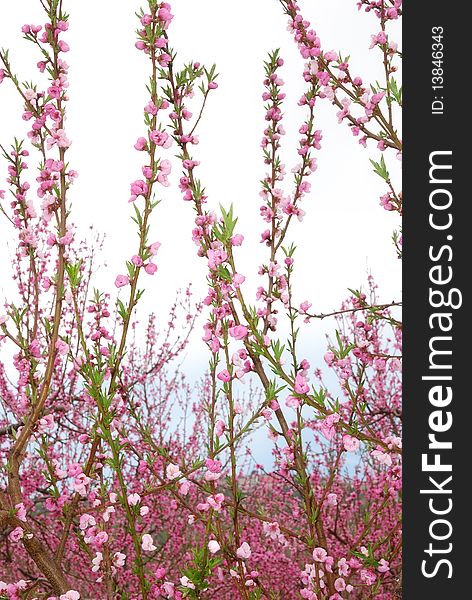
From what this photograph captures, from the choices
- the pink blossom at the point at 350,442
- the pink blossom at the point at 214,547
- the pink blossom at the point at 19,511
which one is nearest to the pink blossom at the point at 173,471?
the pink blossom at the point at 214,547

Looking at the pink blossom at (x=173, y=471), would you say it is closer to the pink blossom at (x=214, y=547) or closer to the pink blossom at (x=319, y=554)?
the pink blossom at (x=214, y=547)

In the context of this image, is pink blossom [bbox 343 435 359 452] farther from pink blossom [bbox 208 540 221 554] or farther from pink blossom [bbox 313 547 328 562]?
pink blossom [bbox 208 540 221 554]

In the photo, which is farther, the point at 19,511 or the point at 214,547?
the point at 19,511

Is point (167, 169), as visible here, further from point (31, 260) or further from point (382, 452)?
point (382, 452)

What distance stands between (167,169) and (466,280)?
4.39ft

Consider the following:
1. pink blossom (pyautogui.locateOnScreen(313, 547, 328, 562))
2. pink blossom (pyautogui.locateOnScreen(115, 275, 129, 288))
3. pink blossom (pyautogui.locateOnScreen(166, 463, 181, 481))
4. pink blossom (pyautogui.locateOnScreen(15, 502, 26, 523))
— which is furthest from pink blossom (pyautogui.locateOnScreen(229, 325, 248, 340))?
pink blossom (pyautogui.locateOnScreen(15, 502, 26, 523))

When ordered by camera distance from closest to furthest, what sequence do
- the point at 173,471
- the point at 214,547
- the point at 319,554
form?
the point at 214,547 → the point at 319,554 → the point at 173,471

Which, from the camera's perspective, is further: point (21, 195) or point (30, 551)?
point (21, 195)

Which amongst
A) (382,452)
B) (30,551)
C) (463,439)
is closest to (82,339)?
(30,551)

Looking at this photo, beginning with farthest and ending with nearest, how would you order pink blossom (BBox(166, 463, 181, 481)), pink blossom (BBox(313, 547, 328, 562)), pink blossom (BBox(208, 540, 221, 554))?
pink blossom (BBox(166, 463, 181, 481))
pink blossom (BBox(313, 547, 328, 562))
pink blossom (BBox(208, 540, 221, 554))

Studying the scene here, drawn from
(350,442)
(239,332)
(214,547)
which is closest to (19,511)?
(214,547)

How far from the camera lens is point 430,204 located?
2432 mm

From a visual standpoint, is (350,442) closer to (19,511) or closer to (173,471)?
(173,471)

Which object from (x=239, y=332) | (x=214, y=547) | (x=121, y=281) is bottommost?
(x=214, y=547)
